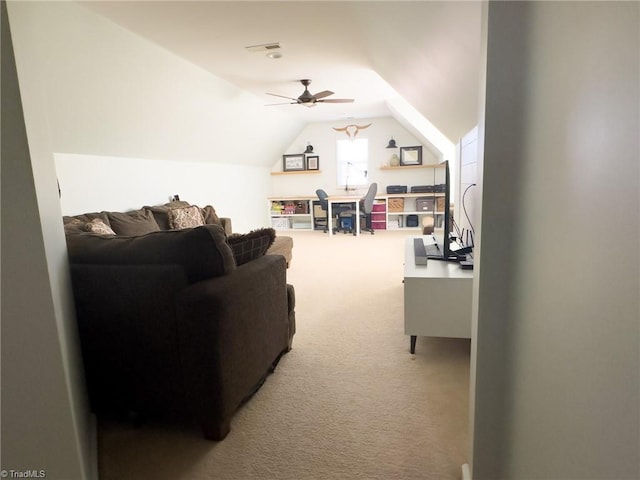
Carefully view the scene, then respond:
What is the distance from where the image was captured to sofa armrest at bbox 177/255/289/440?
1.45 m

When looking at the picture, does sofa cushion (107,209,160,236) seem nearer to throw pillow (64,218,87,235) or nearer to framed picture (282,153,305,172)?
throw pillow (64,218,87,235)

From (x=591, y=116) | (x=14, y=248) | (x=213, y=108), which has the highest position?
(x=213, y=108)

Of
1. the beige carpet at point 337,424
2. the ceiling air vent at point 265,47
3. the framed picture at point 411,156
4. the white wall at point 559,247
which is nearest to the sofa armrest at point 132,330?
the beige carpet at point 337,424

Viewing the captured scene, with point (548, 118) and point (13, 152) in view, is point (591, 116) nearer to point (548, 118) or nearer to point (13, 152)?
point (548, 118)

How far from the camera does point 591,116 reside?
61cm

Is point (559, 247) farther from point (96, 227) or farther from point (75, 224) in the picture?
point (75, 224)

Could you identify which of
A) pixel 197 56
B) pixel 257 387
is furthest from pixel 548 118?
pixel 197 56

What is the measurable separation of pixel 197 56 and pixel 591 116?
355 cm

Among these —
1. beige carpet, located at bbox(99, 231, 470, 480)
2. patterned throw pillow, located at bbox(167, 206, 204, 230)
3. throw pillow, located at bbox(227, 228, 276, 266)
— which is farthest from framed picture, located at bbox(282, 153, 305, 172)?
throw pillow, located at bbox(227, 228, 276, 266)

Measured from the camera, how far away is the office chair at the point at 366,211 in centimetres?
670

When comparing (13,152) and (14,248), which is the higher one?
(13,152)

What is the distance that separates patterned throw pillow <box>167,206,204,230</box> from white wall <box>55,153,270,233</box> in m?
0.43

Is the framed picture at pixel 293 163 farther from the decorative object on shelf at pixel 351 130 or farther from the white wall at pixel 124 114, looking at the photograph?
the white wall at pixel 124 114

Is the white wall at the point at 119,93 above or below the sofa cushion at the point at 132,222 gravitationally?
above
